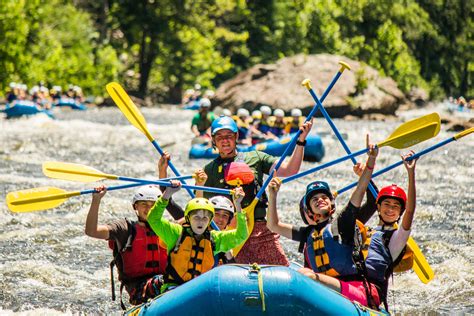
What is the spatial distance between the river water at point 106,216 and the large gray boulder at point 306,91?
3.74 meters

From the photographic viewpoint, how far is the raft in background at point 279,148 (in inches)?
624

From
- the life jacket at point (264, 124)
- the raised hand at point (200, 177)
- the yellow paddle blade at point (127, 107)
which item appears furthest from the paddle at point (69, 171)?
the life jacket at point (264, 124)

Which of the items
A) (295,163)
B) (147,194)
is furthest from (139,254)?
(295,163)

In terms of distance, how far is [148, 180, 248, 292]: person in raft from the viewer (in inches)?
220

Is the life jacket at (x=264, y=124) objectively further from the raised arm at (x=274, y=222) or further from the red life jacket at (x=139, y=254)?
the raised arm at (x=274, y=222)

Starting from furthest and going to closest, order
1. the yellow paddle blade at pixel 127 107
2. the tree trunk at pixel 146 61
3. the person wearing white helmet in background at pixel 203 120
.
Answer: the tree trunk at pixel 146 61 → the person wearing white helmet in background at pixel 203 120 → the yellow paddle blade at pixel 127 107

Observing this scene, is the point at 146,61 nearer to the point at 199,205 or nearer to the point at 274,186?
the point at 274,186

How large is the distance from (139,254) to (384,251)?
4.93 feet

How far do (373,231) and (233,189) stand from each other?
0.93 meters

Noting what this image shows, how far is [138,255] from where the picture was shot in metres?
6.09

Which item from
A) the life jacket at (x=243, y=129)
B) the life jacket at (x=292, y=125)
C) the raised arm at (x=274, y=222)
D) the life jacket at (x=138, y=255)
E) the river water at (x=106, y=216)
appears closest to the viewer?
the raised arm at (x=274, y=222)

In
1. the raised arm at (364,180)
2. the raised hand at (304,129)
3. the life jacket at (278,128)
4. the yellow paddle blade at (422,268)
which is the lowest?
the yellow paddle blade at (422,268)

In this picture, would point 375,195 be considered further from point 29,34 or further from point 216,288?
point 29,34

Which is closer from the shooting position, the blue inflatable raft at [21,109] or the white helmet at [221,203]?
the white helmet at [221,203]
